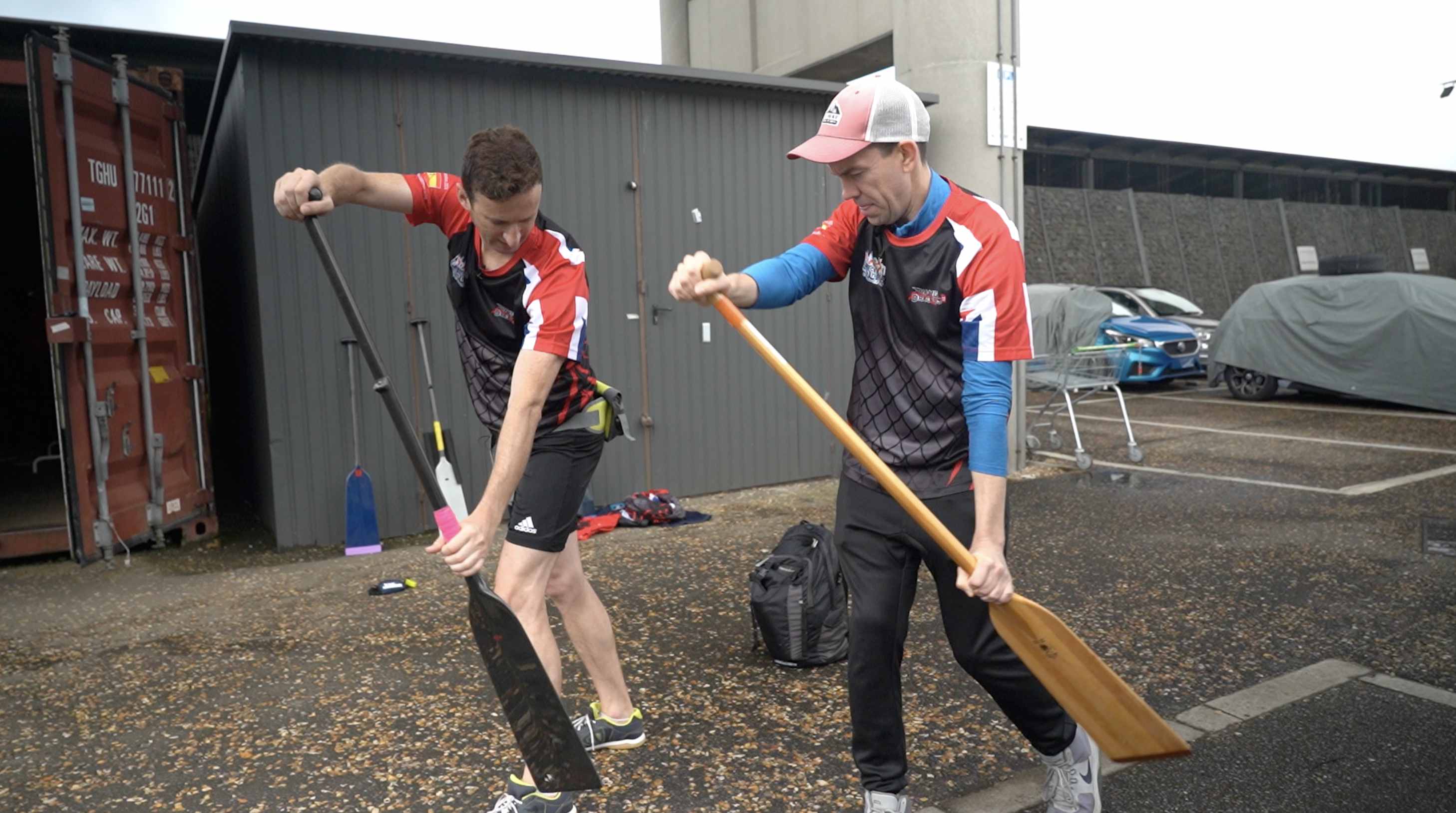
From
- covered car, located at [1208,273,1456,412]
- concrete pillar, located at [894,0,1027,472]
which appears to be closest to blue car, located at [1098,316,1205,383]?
covered car, located at [1208,273,1456,412]

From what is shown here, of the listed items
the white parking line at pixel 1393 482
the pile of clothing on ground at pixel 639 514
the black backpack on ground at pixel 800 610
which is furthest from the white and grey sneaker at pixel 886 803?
the white parking line at pixel 1393 482

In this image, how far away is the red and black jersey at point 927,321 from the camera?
2.42 metres

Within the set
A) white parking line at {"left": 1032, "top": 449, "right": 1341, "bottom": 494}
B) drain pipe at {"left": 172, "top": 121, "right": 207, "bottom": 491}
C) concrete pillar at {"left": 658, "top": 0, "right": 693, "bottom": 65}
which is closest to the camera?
drain pipe at {"left": 172, "top": 121, "right": 207, "bottom": 491}

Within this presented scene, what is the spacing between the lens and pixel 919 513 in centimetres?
241

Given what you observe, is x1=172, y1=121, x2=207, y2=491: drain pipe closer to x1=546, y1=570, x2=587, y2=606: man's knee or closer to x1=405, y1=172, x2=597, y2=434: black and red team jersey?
x1=405, y1=172, x2=597, y2=434: black and red team jersey

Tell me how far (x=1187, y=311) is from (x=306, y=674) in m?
16.7

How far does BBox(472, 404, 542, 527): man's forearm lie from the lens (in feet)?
8.84

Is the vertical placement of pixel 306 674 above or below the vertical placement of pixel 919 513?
below

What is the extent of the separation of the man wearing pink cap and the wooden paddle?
0.07 m

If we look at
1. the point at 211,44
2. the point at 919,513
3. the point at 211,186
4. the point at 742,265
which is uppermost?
the point at 211,44

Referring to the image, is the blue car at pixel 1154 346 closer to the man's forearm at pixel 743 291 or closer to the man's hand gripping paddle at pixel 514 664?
the man's forearm at pixel 743 291

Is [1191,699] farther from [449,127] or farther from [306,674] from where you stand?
[449,127]

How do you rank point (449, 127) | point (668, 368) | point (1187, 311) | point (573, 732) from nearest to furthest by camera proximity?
1. point (573, 732)
2. point (449, 127)
3. point (668, 368)
4. point (1187, 311)

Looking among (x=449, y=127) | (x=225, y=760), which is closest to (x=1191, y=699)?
(x=225, y=760)
